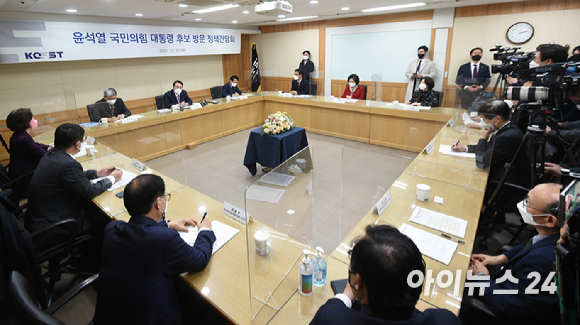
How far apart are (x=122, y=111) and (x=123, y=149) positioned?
1.62m

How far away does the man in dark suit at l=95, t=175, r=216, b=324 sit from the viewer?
1259 millimetres

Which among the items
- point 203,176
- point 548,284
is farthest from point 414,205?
point 203,176

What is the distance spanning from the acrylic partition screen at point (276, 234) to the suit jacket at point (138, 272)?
364mm

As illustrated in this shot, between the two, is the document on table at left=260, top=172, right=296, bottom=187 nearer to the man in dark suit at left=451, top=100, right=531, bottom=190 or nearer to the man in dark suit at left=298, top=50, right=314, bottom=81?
the man in dark suit at left=451, top=100, right=531, bottom=190

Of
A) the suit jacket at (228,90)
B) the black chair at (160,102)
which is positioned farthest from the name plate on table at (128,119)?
the suit jacket at (228,90)

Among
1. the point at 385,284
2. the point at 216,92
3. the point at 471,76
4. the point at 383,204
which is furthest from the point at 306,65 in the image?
the point at 385,284

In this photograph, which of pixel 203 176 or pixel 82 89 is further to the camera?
pixel 82 89

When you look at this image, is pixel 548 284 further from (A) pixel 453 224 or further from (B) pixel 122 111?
(B) pixel 122 111

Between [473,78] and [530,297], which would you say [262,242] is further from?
[473,78]

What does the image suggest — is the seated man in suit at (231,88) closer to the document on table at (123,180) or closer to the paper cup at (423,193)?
the document on table at (123,180)

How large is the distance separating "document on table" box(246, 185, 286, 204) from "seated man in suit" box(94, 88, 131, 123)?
13.2 ft

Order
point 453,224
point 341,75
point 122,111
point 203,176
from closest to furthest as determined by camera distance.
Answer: point 453,224
point 203,176
point 122,111
point 341,75

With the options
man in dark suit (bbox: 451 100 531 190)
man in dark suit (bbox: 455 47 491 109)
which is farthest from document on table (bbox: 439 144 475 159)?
man in dark suit (bbox: 455 47 491 109)

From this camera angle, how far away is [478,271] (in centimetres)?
153
